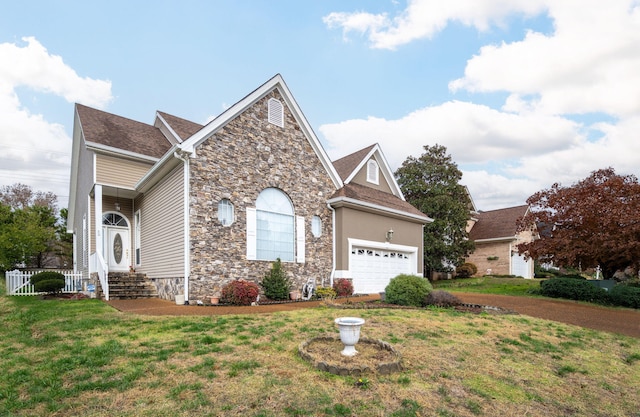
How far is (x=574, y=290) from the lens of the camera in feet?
48.9

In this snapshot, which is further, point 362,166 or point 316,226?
point 362,166

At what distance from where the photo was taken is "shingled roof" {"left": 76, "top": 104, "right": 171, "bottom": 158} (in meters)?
14.8

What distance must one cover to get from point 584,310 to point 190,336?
12.9 metres

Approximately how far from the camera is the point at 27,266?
29000mm

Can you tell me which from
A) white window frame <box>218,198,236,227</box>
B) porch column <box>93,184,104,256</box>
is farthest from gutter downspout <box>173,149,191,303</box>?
porch column <box>93,184,104,256</box>

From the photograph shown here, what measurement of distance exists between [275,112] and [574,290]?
1419 centimetres

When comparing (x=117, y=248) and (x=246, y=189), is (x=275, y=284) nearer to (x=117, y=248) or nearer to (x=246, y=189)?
(x=246, y=189)

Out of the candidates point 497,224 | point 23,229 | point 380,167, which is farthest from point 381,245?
point 23,229

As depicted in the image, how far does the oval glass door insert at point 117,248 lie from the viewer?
15.7m

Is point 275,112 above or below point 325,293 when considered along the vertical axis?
above

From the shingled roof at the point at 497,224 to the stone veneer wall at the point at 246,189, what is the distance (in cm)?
1871

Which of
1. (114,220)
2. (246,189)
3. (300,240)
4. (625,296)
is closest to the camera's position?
(246,189)

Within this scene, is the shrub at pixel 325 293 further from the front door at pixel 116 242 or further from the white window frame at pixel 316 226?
the front door at pixel 116 242

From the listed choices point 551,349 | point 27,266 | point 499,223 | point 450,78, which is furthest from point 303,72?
point 27,266
